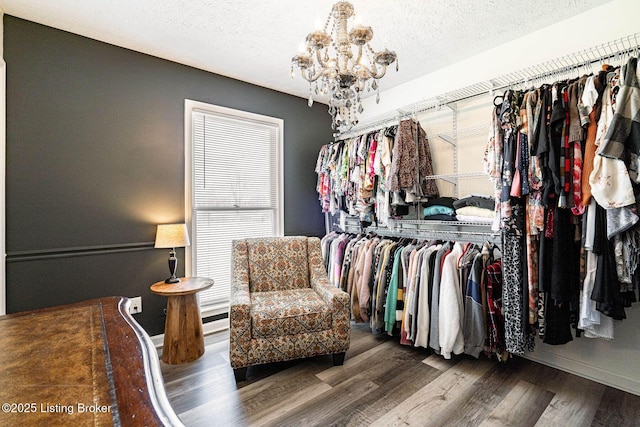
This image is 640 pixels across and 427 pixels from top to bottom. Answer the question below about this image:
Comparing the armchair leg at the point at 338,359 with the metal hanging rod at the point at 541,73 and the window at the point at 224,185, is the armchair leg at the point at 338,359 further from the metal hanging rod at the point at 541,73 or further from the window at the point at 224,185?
the metal hanging rod at the point at 541,73

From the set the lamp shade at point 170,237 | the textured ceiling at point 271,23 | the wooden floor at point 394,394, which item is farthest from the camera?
the lamp shade at point 170,237

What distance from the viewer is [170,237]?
2.45 m

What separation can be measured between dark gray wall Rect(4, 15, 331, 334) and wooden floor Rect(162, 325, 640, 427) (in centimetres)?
100

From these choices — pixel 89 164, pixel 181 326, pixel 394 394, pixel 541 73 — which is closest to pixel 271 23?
pixel 89 164

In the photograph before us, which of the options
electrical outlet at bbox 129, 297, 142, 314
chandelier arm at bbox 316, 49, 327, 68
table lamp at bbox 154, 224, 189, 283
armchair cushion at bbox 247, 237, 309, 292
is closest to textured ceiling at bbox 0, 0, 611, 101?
chandelier arm at bbox 316, 49, 327, 68

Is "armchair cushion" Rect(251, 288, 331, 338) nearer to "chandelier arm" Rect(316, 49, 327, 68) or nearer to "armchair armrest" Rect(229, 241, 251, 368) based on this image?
"armchair armrest" Rect(229, 241, 251, 368)

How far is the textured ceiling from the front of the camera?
1.98 m

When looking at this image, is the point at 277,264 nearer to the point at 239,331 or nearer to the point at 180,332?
the point at 239,331

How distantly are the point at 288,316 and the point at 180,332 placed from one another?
3.11 feet

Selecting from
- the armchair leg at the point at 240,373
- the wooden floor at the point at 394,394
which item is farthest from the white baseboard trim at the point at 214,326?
the armchair leg at the point at 240,373

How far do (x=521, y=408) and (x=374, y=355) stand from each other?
1007 millimetres

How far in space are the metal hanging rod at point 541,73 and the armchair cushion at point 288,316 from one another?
2.06 m

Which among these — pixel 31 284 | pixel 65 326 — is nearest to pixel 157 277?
pixel 31 284

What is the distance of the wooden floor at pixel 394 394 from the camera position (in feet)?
5.54
